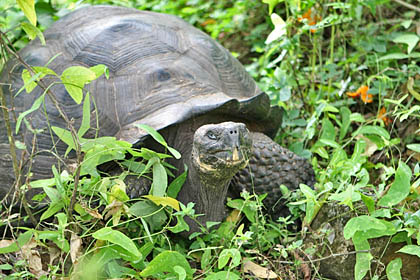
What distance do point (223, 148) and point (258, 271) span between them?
1.91 ft

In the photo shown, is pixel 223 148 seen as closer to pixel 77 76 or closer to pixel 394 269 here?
pixel 77 76

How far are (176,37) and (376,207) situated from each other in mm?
1631

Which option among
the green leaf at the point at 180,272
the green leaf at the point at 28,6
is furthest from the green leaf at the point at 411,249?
the green leaf at the point at 28,6

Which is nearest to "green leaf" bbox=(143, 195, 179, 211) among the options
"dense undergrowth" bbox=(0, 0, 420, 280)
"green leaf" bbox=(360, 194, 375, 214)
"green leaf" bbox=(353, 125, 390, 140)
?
"dense undergrowth" bbox=(0, 0, 420, 280)

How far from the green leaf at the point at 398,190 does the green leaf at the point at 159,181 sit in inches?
37.3

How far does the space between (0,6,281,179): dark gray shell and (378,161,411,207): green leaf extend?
0.98 m

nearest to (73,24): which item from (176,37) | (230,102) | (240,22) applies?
(176,37)

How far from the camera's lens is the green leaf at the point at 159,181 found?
2455 mm

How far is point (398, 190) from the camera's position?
244 centimetres

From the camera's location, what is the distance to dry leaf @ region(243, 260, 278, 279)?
8.23ft

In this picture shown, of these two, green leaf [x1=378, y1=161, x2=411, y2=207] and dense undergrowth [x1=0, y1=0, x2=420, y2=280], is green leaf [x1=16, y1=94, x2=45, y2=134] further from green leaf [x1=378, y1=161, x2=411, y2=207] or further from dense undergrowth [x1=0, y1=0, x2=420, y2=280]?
green leaf [x1=378, y1=161, x2=411, y2=207]

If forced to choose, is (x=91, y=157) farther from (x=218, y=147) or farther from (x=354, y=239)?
(x=354, y=239)

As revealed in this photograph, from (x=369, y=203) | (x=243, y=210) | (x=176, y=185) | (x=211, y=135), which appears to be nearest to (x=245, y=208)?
(x=243, y=210)

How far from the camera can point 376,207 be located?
2586 millimetres
